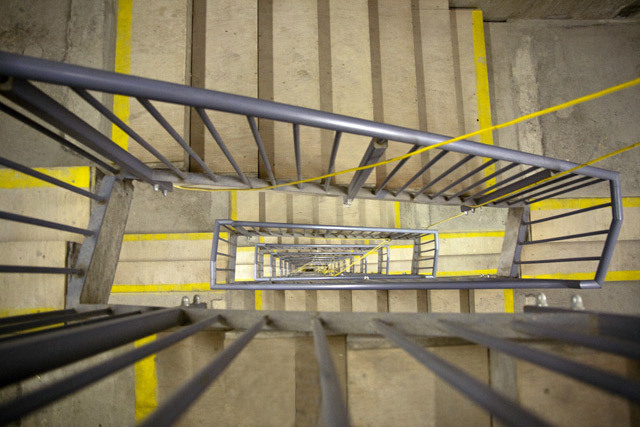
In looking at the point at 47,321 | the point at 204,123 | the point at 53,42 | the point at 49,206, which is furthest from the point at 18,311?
the point at 53,42

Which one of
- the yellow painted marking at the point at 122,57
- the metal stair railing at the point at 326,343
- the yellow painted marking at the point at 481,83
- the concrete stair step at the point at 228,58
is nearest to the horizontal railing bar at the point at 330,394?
the metal stair railing at the point at 326,343

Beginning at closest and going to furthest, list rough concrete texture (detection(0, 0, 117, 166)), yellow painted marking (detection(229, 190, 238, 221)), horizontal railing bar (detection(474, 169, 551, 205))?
horizontal railing bar (detection(474, 169, 551, 205)), rough concrete texture (detection(0, 0, 117, 166)), yellow painted marking (detection(229, 190, 238, 221))

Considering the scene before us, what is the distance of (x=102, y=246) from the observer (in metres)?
1.31

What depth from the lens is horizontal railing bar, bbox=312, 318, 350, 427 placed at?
0.40 metres

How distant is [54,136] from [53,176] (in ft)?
5.65

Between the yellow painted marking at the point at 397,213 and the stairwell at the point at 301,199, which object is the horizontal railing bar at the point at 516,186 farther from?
the yellow painted marking at the point at 397,213

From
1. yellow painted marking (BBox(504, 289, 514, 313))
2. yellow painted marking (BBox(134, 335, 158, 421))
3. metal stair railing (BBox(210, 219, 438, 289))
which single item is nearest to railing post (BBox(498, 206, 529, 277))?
metal stair railing (BBox(210, 219, 438, 289))

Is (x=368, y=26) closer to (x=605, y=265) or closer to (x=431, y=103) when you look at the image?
(x=431, y=103)

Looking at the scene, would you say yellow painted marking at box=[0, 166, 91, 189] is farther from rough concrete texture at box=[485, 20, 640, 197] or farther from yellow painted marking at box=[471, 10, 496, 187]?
rough concrete texture at box=[485, 20, 640, 197]

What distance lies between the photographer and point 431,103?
2307 millimetres

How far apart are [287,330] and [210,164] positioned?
53.8 inches

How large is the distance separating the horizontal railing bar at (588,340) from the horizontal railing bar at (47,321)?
4.36ft

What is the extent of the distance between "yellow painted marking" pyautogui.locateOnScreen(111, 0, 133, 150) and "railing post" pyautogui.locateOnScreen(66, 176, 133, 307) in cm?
87

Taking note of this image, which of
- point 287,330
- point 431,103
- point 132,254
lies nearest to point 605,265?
point 431,103
